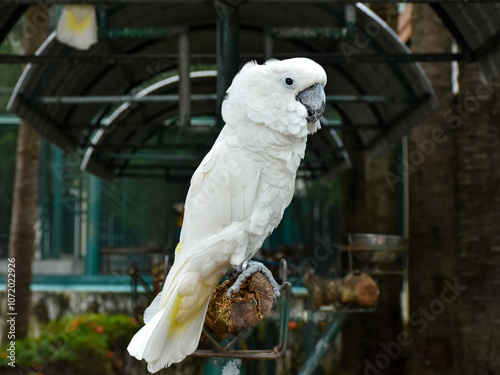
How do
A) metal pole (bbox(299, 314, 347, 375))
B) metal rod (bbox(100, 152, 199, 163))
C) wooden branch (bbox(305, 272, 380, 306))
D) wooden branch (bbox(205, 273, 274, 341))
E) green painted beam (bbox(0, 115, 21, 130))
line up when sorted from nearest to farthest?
wooden branch (bbox(205, 273, 274, 341)), wooden branch (bbox(305, 272, 380, 306)), metal pole (bbox(299, 314, 347, 375)), metal rod (bbox(100, 152, 199, 163)), green painted beam (bbox(0, 115, 21, 130))

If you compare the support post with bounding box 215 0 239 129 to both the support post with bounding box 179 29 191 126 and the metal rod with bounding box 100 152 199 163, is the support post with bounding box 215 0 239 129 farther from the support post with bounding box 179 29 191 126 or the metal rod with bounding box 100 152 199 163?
the metal rod with bounding box 100 152 199 163

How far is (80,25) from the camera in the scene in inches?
169

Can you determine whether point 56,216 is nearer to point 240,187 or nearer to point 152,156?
point 152,156

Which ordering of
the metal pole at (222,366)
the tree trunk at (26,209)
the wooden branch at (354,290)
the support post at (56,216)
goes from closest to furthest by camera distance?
the metal pole at (222,366)
the wooden branch at (354,290)
the tree trunk at (26,209)
the support post at (56,216)

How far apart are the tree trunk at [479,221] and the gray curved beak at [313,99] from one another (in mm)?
2853

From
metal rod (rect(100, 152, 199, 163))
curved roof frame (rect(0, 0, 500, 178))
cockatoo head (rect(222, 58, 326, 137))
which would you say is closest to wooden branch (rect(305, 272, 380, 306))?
curved roof frame (rect(0, 0, 500, 178))

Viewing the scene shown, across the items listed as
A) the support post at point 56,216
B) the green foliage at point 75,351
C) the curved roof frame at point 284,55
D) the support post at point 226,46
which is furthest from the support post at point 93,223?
the support post at point 226,46

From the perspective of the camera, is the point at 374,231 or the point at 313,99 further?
the point at 374,231

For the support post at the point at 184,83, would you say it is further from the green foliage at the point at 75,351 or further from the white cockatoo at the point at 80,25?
the green foliage at the point at 75,351

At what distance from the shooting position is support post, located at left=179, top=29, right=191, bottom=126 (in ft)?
13.5

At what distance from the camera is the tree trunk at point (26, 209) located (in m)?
6.57

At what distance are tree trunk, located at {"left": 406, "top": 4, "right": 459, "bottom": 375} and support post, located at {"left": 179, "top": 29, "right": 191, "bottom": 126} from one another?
239cm

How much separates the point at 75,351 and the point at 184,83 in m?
3.61

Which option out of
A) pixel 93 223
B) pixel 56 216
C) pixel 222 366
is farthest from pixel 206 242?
pixel 56 216
